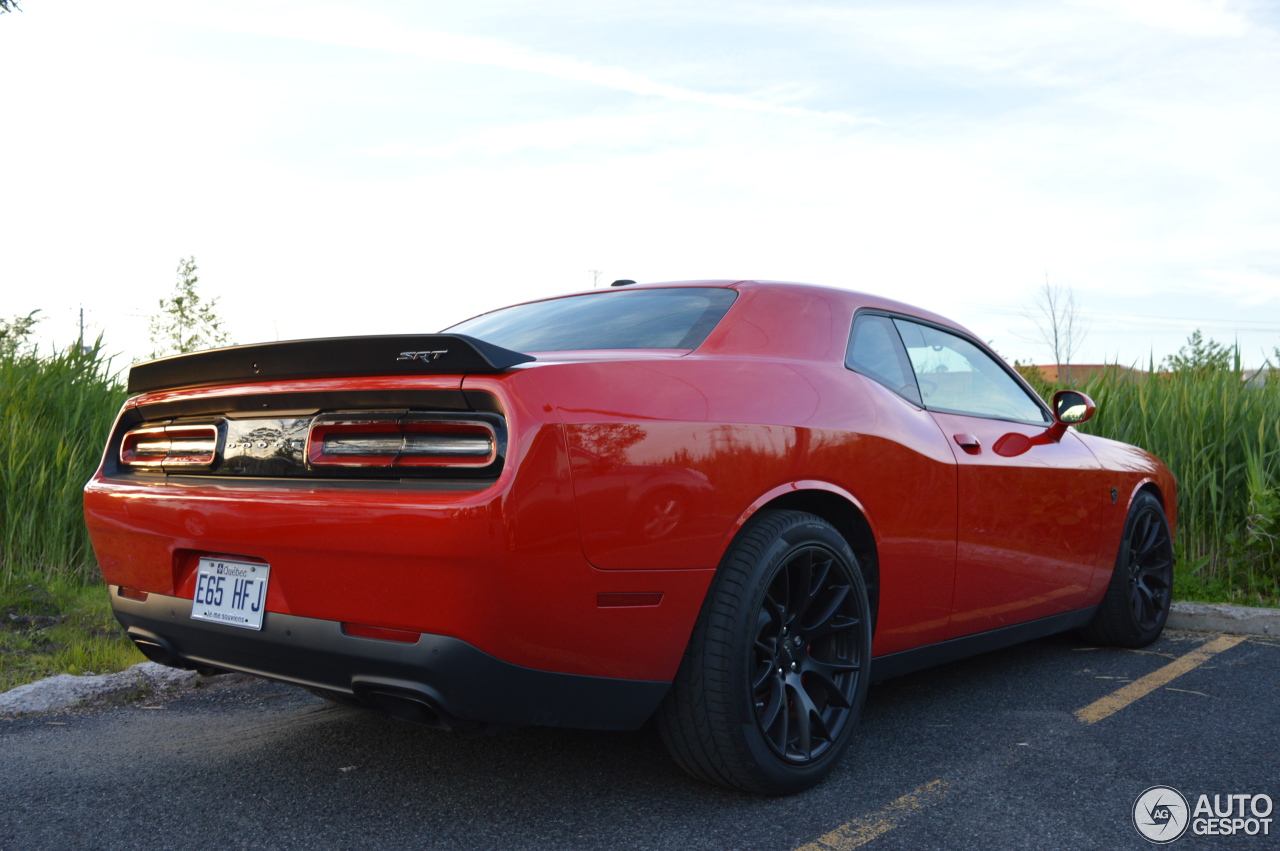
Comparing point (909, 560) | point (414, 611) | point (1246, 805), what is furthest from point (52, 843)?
point (1246, 805)

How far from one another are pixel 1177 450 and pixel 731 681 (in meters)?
4.98

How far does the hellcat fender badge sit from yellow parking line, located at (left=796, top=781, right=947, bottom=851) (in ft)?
4.73

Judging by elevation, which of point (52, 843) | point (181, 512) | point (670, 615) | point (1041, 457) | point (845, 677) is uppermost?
point (1041, 457)

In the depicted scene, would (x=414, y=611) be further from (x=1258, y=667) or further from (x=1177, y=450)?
(x=1177, y=450)

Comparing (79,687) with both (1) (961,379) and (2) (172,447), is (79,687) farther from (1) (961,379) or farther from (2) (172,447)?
(1) (961,379)

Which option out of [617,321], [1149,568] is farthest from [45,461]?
[1149,568]

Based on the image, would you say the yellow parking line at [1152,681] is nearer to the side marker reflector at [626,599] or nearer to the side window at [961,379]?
the side window at [961,379]

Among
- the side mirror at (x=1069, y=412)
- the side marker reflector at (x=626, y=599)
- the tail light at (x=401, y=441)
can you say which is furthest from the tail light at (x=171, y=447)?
the side mirror at (x=1069, y=412)

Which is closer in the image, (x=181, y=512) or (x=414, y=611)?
(x=414, y=611)

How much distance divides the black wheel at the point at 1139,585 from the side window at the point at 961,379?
85 centimetres

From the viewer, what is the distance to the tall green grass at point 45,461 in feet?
17.5

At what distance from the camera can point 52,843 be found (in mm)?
2389

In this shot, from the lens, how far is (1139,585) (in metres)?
4.68

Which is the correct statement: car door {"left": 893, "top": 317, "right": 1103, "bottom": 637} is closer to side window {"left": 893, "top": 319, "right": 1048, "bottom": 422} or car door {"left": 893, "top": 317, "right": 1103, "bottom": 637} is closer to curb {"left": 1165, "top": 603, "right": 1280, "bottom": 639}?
side window {"left": 893, "top": 319, "right": 1048, "bottom": 422}
